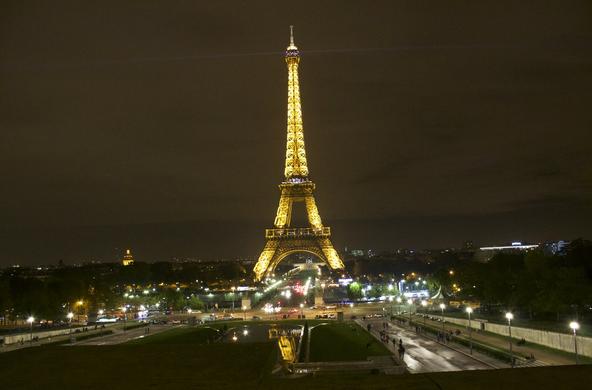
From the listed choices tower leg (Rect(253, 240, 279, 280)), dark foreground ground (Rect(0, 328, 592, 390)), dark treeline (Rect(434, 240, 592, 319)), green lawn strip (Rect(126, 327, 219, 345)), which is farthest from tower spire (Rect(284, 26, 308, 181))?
dark foreground ground (Rect(0, 328, 592, 390))

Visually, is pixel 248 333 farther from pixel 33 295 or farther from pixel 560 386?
pixel 560 386

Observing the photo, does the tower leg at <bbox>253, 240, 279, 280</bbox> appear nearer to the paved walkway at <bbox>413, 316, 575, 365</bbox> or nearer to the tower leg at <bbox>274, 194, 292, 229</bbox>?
the tower leg at <bbox>274, 194, 292, 229</bbox>

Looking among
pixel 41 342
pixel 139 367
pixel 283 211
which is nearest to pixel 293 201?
pixel 283 211

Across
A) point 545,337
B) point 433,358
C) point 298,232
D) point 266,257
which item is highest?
point 298,232

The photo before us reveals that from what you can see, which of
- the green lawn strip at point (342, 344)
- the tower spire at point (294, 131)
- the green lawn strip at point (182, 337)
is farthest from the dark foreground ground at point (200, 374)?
the tower spire at point (294, 131)

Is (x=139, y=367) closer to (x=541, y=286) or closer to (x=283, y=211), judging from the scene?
(x=541, y=286)

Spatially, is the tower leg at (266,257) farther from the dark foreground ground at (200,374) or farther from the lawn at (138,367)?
the lawn at (138,367)
